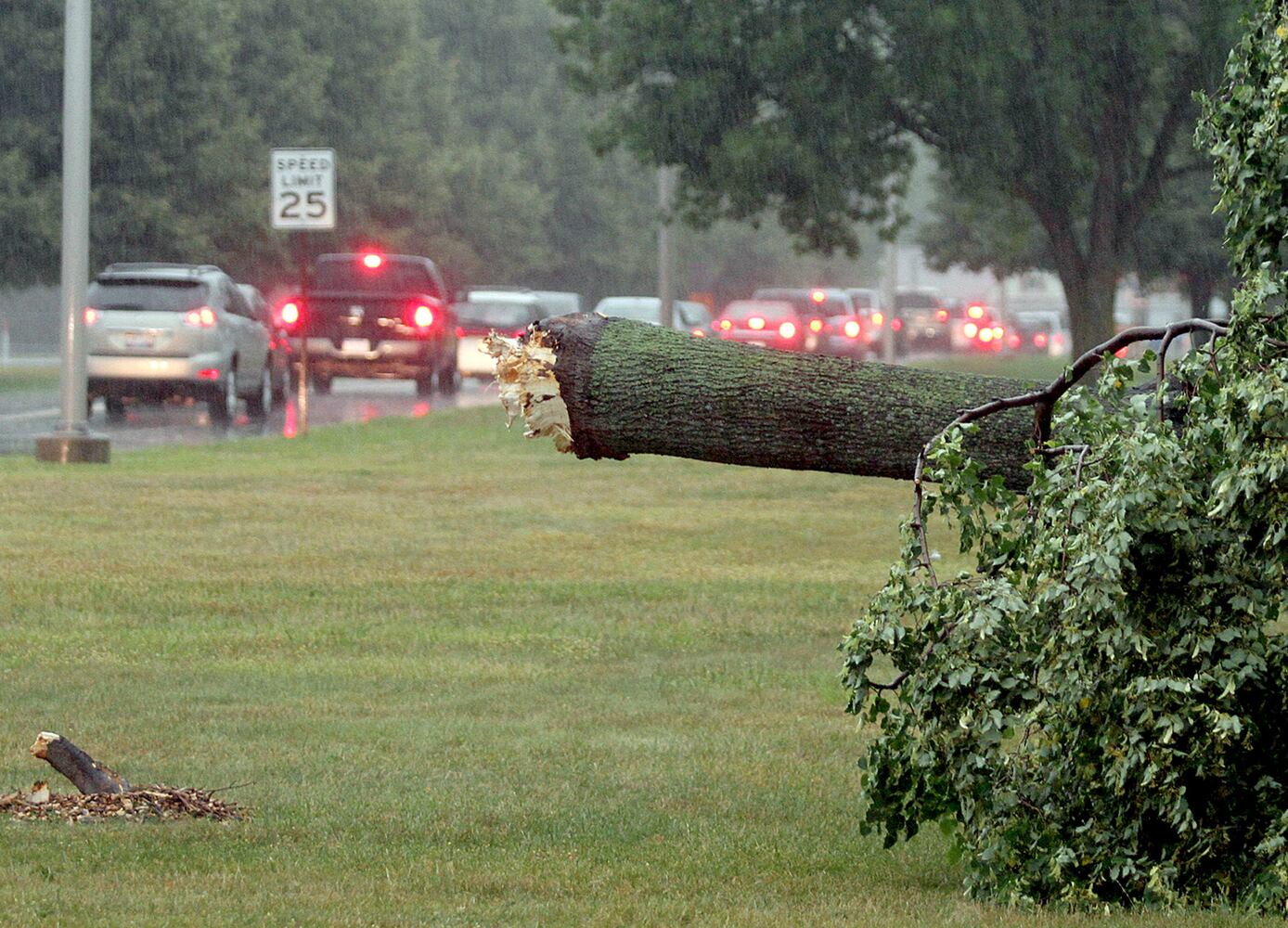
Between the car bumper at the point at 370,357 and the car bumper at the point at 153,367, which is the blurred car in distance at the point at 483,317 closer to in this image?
the car bumper at the point at 370,357

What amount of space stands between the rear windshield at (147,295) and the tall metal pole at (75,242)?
582 centimetres

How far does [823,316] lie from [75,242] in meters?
30.7

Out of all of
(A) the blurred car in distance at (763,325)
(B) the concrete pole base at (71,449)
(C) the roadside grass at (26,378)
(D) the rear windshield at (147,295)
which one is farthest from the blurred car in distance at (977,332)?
(B) the concrete pole base at (71,449)

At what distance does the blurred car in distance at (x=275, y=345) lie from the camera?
90.6ft

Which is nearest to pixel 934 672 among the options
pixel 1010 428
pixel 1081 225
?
pixel 1010 428

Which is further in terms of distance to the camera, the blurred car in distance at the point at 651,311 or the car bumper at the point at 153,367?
the blurred car in distance at the point at 651,311

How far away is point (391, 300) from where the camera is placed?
3103 cm

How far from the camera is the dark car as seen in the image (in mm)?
30672

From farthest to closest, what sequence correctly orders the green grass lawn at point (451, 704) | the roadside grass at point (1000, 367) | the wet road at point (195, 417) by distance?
the roadside grass at point (1000, 367) < the wet road at point (195, 417) < the green grass lawn at point (451, 704)

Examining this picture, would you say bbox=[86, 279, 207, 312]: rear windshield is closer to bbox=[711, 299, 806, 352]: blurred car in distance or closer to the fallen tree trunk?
bbox=[711, 299, 806, 352]: blurred car in distance

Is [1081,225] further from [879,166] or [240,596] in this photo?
[240,596]

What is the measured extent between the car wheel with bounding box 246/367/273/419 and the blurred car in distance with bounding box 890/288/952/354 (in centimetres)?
3787

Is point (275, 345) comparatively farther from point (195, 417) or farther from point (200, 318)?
point (200, 318)

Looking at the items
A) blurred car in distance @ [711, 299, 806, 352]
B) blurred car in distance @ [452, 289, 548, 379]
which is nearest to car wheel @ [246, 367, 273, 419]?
blurred car in distance @ [452, 289, 548, 379]
